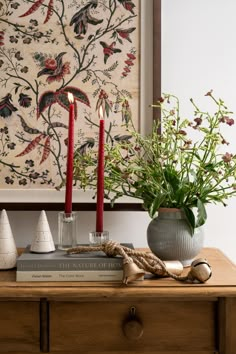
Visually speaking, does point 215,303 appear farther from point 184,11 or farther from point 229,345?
point 184,11

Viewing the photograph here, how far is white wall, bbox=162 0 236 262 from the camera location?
60.9 inches

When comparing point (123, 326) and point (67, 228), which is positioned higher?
point (67, 228)

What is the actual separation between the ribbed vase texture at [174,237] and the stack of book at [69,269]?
0.43 ft

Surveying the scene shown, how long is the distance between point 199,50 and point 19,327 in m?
0.95

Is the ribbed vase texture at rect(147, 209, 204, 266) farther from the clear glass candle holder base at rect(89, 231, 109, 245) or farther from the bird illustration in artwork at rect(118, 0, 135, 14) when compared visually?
the bird illustration in artwork at rect(118, 0, 135, 14)

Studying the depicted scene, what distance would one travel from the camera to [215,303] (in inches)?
43.8

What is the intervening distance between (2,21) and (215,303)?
96 centimetres

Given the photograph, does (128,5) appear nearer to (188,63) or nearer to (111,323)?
(188,63)

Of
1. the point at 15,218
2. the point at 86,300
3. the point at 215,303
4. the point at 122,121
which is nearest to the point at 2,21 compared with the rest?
the point at 122,121

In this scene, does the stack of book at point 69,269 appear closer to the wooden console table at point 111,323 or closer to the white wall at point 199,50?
the wooden console table at point 111,323

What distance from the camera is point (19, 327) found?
110cm

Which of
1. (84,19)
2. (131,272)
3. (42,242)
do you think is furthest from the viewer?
(84,19)

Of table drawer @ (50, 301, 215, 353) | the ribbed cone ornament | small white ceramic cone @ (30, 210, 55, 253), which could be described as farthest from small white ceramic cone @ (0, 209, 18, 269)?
the ribbed cone ornament

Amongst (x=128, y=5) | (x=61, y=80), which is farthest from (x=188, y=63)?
(x=61, y=80)
